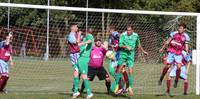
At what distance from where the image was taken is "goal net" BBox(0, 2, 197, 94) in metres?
18.1

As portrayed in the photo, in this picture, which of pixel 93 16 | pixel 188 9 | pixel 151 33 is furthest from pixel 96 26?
pixel 188 9

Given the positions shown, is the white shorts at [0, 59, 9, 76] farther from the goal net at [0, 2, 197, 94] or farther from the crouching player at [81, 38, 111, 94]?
the crouching player at [81, 38, 111, 94]

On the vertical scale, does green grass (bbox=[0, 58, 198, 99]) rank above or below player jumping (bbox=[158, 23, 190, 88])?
below

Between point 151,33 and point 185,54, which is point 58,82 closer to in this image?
point 151,33

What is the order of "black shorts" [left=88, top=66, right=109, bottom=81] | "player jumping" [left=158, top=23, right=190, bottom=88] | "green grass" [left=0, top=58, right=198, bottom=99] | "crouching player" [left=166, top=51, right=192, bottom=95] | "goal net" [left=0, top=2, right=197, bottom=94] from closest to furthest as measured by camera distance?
"player jumping" [left=158, top=23, right=190, bottom=88] < "black shorts" [left=88, top=66, right=109, bottom=81] < "crouching player" [left=166, top=51, right=192, bottom=95] < "green grass" [left=0, top=58, right=198, bottom=99] < "goal net" [left=0, top=2, right=197, bottom=94]

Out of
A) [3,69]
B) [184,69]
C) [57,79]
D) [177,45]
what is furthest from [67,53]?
[177,45]

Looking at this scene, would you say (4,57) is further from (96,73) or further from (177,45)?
(177,45)

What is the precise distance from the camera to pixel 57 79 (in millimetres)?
21344

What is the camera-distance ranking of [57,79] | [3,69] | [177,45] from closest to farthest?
1. [177,45]
2. [3,69]
3. [57,79]

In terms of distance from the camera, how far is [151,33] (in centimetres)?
1872

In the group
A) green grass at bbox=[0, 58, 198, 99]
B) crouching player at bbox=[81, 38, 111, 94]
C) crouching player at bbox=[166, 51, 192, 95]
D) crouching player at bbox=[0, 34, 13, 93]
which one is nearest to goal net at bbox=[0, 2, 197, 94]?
green grass at bbox=[0, 58, 198, 99]

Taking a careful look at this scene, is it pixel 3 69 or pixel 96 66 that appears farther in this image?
pixel 3 69

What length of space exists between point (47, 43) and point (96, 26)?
2.79 metres

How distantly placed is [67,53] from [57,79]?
1271 millimetres
